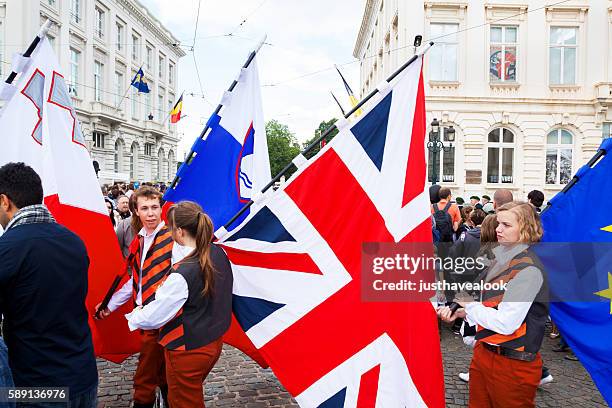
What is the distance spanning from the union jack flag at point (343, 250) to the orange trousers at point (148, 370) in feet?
3.38

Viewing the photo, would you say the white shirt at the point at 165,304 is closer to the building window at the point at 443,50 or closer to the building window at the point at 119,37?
the building window at the point at 443,50

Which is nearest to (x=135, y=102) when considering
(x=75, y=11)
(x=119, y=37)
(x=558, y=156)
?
(x=119, y=37)

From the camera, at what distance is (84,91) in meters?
32.4

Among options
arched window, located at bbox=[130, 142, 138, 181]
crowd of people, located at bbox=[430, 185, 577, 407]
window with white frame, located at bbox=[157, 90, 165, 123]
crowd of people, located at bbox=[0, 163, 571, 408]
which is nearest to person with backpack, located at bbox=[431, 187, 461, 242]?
crowd of people, located at bbox=[0, 163, 571, 408]

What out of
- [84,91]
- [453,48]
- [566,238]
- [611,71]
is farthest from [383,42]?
[566,238]

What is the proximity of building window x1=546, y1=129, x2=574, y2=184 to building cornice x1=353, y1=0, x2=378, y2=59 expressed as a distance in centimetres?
1765

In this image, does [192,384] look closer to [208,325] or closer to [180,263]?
[208,325]

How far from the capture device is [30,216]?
220 centimetres

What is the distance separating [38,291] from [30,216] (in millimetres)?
367

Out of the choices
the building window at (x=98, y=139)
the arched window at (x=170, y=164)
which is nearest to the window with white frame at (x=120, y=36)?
the building window at (x=98, y=139)

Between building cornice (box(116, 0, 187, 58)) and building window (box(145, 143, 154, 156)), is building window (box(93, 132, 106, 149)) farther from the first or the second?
building cornice (box(116, 0, 187, 58))

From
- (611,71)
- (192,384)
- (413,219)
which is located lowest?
(192,384)

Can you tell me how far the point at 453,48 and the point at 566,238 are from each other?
20.3 metres

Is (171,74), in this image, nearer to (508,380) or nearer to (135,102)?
(135,102)
